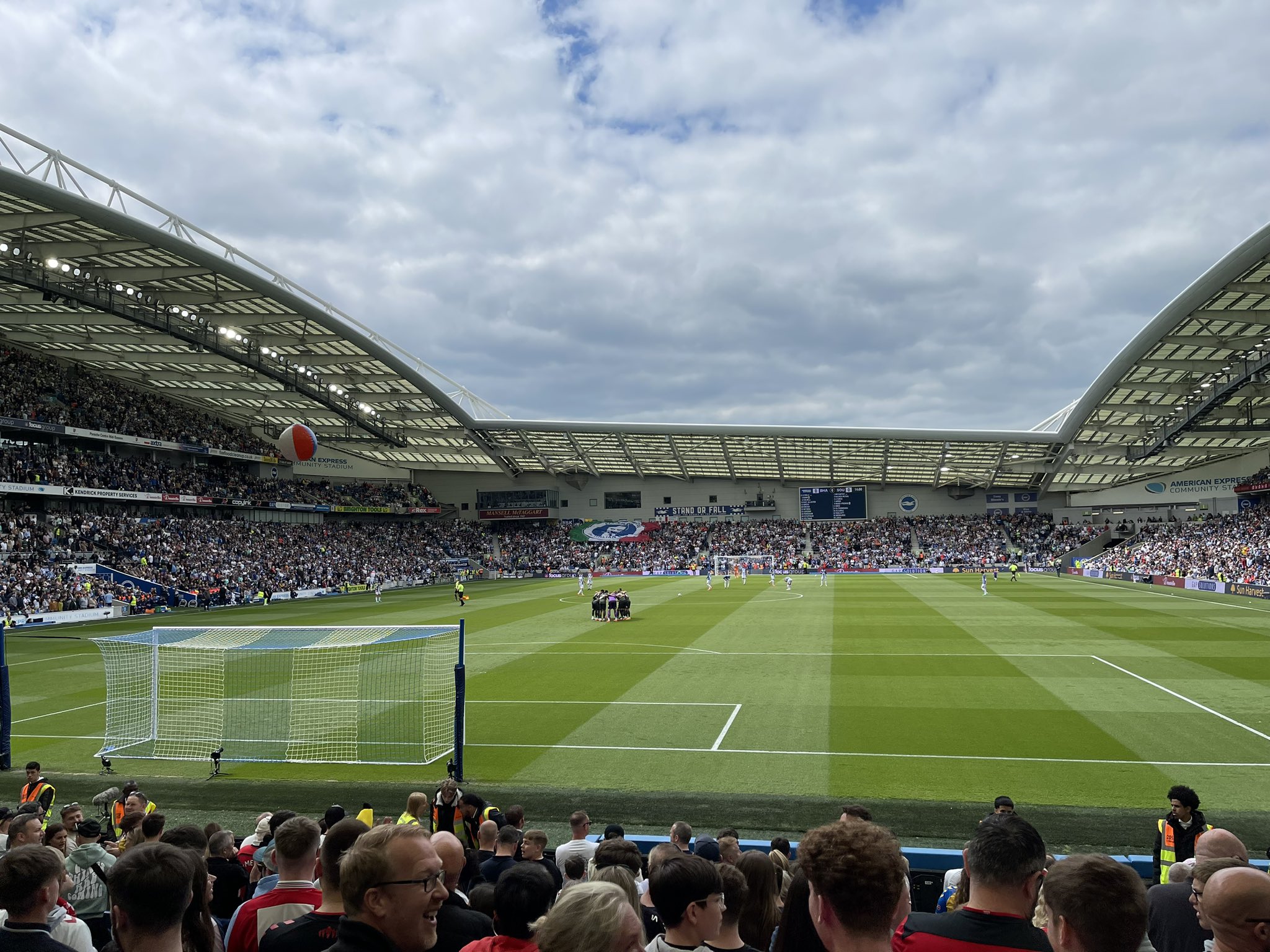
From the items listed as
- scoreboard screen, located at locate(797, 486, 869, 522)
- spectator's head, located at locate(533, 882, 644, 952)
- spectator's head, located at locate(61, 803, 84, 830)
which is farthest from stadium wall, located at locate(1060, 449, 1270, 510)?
spectator's head, located at locate(533, 882, 644, 952)

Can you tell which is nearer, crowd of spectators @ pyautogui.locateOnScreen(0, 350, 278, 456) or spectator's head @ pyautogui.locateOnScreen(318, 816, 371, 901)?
spectator's head @ pyautogui.locateOnScreen(318, 816, 371, 901)

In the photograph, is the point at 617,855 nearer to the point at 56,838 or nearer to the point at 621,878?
the point at 621,878

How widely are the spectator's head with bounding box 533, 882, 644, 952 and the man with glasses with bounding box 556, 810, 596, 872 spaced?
16.2ft

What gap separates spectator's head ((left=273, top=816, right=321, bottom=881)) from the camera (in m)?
4.37

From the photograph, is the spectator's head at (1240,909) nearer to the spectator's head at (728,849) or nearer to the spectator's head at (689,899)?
the spectator's head at (689,899)

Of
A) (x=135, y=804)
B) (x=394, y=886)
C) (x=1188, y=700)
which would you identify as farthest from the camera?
(x=1188, y=700)

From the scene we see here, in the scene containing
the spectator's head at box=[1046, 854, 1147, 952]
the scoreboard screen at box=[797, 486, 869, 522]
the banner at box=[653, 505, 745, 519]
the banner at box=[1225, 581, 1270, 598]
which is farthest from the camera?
the banner at box=[653, 505, 745, 519]

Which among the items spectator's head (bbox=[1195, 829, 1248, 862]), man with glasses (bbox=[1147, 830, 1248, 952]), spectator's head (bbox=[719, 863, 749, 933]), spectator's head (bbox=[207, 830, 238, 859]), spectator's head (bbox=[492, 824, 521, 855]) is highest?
spectator's head (bbox=[719, 863, 749, 933])

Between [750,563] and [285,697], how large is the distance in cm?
5828

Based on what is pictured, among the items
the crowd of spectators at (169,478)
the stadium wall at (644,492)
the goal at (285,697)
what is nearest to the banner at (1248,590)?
the goal at (285,697)

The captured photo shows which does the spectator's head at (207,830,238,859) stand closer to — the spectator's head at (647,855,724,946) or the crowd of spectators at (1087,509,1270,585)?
the spectator's head at (647,855,724,946)

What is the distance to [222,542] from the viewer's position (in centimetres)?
5488

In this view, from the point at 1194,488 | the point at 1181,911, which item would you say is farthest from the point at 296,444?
the point at 1194,488

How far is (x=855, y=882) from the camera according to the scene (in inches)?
103
